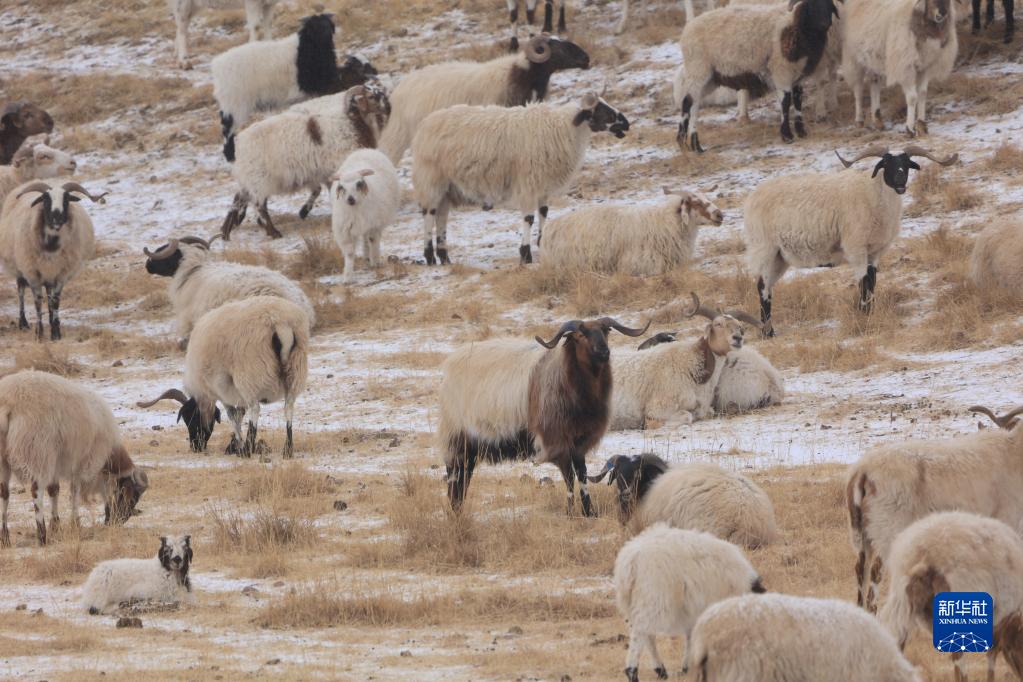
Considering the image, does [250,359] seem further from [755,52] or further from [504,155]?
[755,52]

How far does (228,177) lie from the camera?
74.6ft

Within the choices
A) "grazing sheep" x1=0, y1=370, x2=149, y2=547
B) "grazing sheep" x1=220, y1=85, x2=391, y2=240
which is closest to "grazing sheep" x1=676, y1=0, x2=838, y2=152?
"grazing sheep" x1=220, y1=85, x2=391, y2=240

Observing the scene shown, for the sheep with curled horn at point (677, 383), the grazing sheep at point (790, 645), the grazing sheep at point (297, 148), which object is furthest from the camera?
the grazing sheep at point (297, 148)

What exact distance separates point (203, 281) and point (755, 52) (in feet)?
26.2

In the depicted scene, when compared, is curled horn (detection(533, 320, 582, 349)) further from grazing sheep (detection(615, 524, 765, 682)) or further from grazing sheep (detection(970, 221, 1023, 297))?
grazing sheep (detection(970, 221, 1023, 297))

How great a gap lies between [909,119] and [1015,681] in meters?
13.2

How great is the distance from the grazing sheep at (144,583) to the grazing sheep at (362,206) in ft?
32.1

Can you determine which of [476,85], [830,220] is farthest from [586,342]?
[476,85]

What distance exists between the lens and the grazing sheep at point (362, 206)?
1780 centimetres

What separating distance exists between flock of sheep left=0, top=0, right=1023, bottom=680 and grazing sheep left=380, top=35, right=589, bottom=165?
3 cm

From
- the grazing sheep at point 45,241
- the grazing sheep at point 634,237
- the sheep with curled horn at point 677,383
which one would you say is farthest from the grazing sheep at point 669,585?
the grazing sheep at point 45,241

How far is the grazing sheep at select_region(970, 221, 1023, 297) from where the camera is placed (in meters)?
13.5

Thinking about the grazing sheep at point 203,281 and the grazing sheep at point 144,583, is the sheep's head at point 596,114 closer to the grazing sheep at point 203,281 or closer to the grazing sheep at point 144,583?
the grazing sheep at point 203,281

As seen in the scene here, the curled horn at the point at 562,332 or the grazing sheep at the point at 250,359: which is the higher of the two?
the curled horn at the point at 562,332
